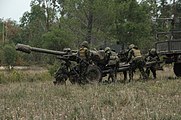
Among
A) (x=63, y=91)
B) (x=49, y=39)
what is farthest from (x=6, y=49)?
(x=63, y=91)

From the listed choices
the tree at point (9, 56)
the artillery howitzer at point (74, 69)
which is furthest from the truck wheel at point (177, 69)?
the tree at point (9, 56)

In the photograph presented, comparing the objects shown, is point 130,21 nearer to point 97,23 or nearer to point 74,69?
point 97,23

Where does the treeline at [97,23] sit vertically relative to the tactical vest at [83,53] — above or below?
above

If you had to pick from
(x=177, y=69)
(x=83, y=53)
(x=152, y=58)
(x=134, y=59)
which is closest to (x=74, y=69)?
(x=83, y=53)

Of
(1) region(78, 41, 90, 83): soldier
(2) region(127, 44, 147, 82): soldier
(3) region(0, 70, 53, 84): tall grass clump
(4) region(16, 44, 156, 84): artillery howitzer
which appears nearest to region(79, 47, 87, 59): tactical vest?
(1) region(78, 41, 90, 83): soldier

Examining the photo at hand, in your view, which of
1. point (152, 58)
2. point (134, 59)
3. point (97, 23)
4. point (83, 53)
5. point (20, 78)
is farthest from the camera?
point (97, 23)

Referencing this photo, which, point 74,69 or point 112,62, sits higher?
point 112,62

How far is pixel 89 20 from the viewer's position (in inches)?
1494

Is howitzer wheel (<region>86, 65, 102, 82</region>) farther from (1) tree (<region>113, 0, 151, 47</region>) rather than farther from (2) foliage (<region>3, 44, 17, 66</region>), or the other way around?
(2) foliage (<region>3, 44, 17, 66</region>)

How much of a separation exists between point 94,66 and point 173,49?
164 inches

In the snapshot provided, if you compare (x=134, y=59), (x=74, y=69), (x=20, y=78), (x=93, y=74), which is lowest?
(x=20, y=78)

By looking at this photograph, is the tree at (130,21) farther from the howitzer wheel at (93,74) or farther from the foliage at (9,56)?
the foliage at (9,56)

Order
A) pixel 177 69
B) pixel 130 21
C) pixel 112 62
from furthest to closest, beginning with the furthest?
pixel 130 21 → pixel 177 69 → pixel 112 62

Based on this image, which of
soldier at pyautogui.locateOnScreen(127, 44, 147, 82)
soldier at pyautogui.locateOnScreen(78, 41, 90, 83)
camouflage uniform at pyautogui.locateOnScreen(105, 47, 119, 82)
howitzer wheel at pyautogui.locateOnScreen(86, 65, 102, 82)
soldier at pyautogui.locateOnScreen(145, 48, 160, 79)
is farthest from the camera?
soldier at pyautogui.locateOnScreen(145, 48, 160, 79)
